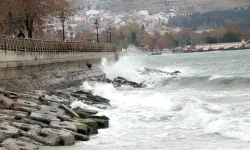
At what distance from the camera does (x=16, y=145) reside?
12875 millimetres

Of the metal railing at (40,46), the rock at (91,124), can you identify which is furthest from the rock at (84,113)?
the metal railing at (40,46)

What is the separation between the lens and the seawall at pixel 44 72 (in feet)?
81.9

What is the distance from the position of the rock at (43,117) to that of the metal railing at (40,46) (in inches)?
332

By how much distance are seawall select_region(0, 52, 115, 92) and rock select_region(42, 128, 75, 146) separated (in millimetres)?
9140

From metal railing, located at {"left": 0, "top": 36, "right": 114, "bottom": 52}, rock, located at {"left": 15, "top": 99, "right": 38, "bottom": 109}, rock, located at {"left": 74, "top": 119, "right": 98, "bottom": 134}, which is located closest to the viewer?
rock, located at {"left": 74, "top": 119, "right": 98, "bottom": 134}

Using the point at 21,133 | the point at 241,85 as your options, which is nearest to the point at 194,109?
the point at 21,133

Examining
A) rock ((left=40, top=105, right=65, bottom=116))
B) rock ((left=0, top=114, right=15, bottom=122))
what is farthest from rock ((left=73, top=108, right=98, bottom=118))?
rock ((left=0, top=114, right=15, bottom=122))

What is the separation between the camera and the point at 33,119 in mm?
16625

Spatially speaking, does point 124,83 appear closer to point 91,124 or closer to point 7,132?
point 91,124

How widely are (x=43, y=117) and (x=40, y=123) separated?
67 centimetres

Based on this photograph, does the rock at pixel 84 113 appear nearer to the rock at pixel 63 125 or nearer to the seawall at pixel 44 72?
the rock at pixel 63 125

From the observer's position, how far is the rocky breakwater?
13922 mm

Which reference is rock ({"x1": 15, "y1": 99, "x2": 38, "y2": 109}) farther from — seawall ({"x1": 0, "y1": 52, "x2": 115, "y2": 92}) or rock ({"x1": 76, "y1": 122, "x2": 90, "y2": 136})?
seawall ({"x1": 0, "y1": 52, "x2": 115, "y2": 92})

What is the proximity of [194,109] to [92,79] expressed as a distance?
19.1 meters
